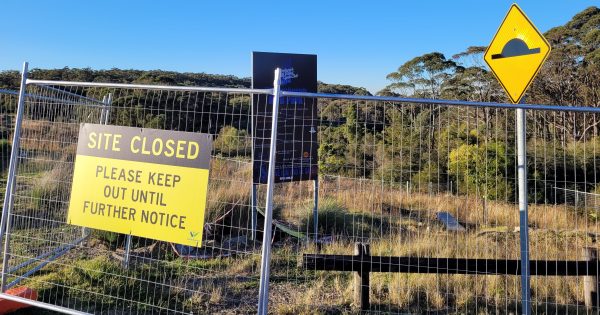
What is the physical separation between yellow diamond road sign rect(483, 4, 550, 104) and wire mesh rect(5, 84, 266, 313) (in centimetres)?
271

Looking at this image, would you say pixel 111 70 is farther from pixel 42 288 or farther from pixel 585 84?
pixel 42 288

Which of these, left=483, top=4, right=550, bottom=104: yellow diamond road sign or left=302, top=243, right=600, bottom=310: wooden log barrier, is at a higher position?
left=483, top=4, right=550, bottom=104: yellow diamond road sign

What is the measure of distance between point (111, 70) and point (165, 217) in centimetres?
5259

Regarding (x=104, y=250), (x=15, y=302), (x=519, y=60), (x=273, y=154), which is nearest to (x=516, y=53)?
(x=519, y=60)

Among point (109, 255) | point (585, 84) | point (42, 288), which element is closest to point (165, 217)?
point (42, 288)

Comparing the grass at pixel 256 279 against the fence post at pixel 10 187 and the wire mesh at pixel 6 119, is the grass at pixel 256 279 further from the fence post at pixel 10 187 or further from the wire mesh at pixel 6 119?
the wire mesh at pixel 6 119

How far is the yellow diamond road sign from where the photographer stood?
4562mm

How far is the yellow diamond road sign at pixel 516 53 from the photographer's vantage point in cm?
456

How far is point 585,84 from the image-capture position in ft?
102

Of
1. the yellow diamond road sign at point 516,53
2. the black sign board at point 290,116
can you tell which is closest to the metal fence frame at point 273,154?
the yellow diamond road sign at point 516,53

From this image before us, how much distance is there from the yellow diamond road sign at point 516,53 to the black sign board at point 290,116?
330 cm

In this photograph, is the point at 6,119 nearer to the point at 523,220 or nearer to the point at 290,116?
the point at 290,116

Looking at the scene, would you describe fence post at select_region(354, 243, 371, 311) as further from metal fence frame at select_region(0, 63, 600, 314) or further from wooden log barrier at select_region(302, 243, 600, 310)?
metal fence frame at select_region(0, 63, 600, 314)

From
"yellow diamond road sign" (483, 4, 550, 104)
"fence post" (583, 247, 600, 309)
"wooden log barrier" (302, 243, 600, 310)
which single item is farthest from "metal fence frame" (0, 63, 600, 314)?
"fence post" (583, 247, 600, 309)
